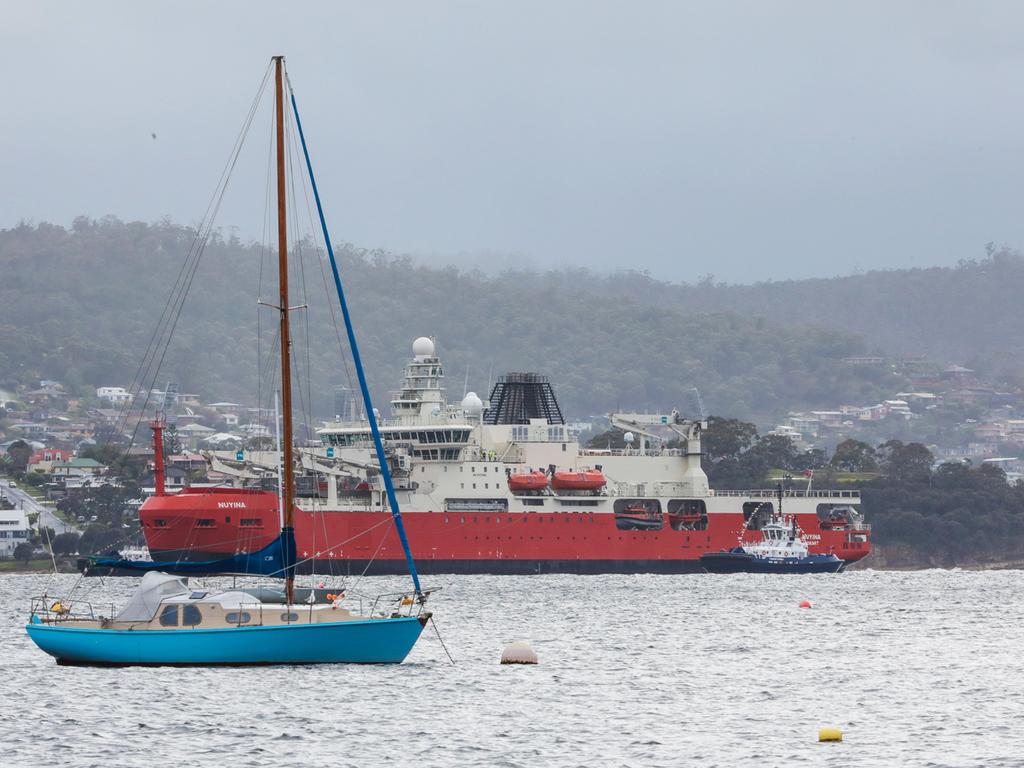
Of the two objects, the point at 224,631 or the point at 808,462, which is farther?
the point at 808,462

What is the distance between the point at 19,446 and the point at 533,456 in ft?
232

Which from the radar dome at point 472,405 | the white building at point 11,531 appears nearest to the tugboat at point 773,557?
the radar dome at point 472,405

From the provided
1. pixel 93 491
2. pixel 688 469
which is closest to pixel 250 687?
pixel 688 469

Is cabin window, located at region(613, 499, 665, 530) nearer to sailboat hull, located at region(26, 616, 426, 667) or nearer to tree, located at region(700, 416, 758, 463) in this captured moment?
tree, located at region(700, 416, 758, 463)

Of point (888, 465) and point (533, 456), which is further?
point (888, 465)

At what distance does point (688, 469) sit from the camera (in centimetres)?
9625

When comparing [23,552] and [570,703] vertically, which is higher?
[23,552]

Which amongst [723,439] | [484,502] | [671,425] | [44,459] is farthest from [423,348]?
[44,459]

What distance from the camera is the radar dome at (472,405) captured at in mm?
96169


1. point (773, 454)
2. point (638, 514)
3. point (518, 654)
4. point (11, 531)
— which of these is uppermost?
point (773, 454)

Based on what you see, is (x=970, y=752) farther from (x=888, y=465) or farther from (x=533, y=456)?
(x=888, y=465)

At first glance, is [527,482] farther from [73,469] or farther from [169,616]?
[73,469]

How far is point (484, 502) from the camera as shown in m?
90.1

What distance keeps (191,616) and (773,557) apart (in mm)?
56139
